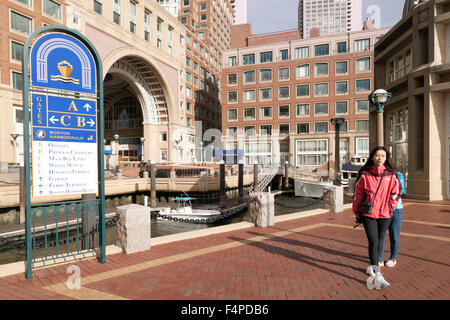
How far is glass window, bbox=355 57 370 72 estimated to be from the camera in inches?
1938

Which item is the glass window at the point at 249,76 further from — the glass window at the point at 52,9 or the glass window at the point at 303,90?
the glass window at the point at 52,9

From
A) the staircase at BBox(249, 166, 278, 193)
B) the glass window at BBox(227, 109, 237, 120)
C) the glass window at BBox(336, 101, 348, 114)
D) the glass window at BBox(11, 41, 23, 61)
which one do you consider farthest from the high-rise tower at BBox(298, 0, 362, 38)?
the glass window at BBox(11, 41, 23, 61)

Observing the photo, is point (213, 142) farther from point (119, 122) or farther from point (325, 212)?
point (325, 212)

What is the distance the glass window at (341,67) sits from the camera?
50.6 meters

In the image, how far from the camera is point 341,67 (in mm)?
50812

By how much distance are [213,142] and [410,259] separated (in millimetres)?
63698

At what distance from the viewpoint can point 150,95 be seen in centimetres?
5028

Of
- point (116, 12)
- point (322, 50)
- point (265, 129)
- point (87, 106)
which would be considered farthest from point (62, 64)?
point (322, 50)

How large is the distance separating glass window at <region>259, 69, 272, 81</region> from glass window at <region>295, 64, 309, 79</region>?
4855 millimetres

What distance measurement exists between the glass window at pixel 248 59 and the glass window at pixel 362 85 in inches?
755

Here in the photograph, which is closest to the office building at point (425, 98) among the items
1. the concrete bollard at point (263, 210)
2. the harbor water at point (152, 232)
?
the harbor water at point (152, 232)

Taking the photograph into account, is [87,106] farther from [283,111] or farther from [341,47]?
[341,47]

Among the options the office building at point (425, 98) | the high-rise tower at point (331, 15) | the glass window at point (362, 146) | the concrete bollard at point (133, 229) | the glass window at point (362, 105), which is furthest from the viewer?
the high-rise tower at point (331, 15)

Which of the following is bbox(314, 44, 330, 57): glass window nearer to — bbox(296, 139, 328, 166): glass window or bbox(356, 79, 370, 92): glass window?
bbox(356, 79, 370, 92): glass window
